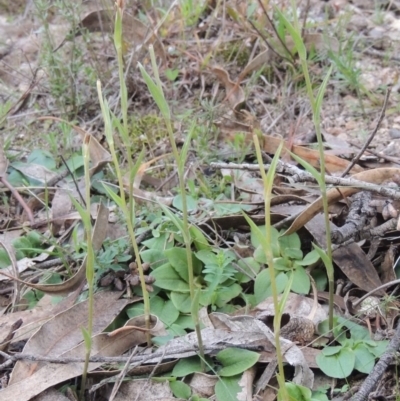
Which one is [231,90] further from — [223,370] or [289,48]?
[223,370]

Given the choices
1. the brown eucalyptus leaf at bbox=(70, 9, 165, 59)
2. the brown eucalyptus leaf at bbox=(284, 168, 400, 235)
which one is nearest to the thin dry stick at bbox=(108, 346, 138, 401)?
the brown eucalyptus leaf at bbox=(284, 168, 400, 235)

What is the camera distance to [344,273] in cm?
157

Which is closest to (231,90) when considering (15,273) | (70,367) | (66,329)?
(15,273)

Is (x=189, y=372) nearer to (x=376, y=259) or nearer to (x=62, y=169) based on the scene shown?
(x=376, y=259)

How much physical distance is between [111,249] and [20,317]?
29 cm

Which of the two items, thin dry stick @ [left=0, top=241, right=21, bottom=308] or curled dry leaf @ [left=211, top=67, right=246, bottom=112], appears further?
curled dry leaf @ [left=211, top=67, right=246, bottom=112]

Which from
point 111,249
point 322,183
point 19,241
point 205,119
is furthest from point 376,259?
point 19,241

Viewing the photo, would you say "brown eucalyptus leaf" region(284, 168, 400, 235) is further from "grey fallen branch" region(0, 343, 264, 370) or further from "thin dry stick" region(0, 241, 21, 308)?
"thin dry stick" region(0, 241, 21, 308)

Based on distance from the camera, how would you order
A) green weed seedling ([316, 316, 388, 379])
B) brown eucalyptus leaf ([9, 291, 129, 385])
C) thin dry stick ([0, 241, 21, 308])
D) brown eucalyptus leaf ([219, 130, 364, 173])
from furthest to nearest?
brown eucalyptus leaf ([219, 130, 364, 173]), thin dry stick ([0, 241, 21, 308]), brown eucalyptus leaf ([9, 291, 129, 385]), green weed seedling ([316, 316, 388, 379])

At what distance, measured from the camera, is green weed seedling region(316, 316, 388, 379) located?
4.30 feet

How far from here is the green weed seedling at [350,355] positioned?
1312mm

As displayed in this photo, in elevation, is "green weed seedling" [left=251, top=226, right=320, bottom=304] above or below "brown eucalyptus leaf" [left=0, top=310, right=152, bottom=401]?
above

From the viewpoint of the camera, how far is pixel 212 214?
5.82 ft

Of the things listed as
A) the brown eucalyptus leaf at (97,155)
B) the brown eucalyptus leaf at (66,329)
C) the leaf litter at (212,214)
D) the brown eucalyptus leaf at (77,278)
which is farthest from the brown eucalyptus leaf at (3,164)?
the brown eucalyptus leaf at (66,329)
